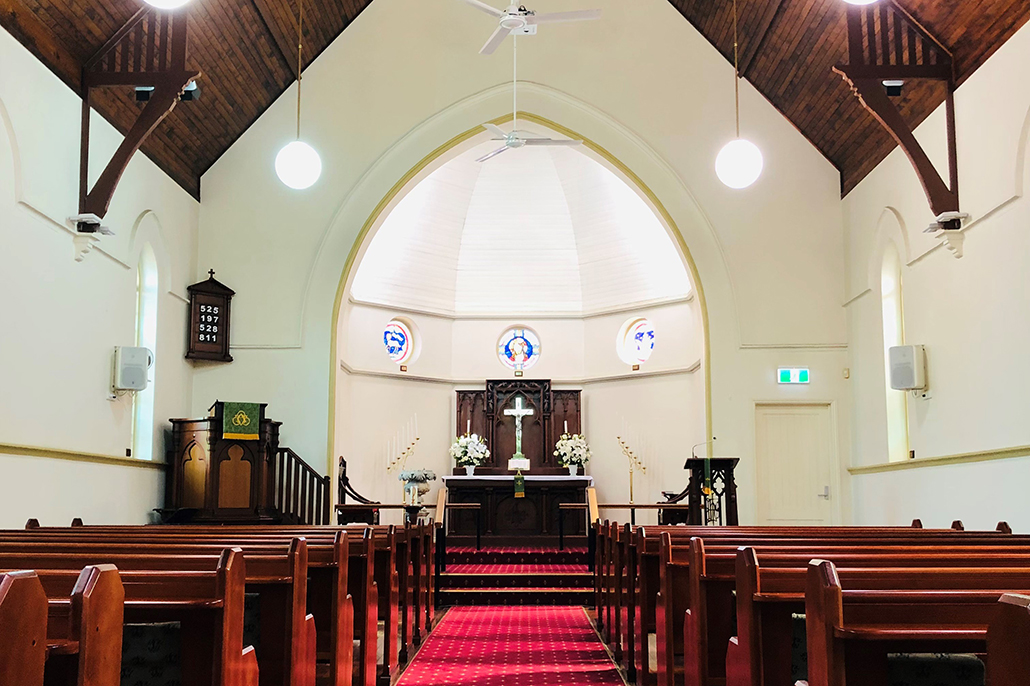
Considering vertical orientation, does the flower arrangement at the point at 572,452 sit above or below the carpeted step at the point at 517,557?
above

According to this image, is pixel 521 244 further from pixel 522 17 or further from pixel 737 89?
pixel 522 17

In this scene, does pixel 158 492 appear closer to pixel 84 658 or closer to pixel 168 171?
pixel 168 171

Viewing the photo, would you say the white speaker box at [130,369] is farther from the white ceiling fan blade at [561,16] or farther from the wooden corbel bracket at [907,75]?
the wooden corbel bracket at [907,75]

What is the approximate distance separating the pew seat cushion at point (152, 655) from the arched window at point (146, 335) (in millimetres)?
7692

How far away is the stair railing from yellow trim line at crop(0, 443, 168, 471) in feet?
4.01

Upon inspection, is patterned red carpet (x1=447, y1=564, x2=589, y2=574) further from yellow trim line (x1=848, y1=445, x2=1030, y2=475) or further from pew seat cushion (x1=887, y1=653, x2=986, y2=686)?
pew seat cushion (x1=887, y1=653, x2=986, y2=686)

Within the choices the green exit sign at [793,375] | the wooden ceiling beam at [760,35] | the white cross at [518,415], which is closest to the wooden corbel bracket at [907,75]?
the wooden ceiling beam at [760,35]

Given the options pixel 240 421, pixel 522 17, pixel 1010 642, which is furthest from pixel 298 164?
pixel 1010 642

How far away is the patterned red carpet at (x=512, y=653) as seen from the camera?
6039 mm

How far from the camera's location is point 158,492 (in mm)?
10281

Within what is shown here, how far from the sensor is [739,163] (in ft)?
34.5

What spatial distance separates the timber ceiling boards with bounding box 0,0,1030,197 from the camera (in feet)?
26.9

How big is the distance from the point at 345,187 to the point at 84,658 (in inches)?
409

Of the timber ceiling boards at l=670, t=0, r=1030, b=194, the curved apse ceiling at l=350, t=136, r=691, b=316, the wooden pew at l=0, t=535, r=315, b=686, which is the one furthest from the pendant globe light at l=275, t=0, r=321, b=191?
the wooden pew at l=0, t=535, r=315, b=686
